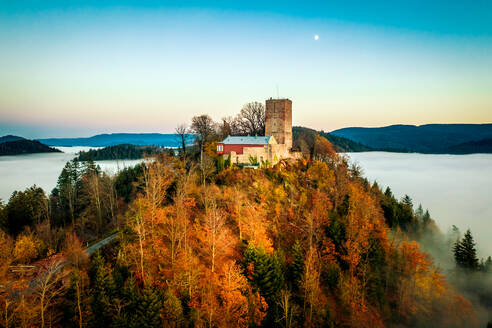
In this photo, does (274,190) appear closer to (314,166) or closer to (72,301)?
(314,166)

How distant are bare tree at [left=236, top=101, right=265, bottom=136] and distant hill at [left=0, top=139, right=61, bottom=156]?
12231 cm

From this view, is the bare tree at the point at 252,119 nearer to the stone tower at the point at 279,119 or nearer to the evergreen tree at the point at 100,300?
the stone tower at the point at 279,119

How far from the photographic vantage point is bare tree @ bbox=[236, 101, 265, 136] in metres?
57.4

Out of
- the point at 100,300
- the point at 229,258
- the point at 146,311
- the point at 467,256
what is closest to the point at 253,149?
the point at 229,258

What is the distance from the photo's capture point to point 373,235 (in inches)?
1503

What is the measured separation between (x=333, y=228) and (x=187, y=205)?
19044 millimetres

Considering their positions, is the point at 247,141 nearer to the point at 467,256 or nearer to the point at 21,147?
the point at 467,256

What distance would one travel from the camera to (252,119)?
2279 inches

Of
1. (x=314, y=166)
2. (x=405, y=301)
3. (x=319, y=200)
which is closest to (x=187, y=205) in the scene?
(x=319, y=200)

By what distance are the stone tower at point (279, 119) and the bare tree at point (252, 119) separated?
283 inches

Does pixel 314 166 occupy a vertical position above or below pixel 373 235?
above

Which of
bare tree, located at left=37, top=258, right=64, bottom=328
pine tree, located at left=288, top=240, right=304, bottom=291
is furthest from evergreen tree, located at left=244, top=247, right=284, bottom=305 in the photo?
bare tree, located at left=37, top=258, right=64, bottom=328

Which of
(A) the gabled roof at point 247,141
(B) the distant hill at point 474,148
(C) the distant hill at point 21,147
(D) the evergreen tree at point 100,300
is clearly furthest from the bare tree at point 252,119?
(B) the distant hill at point 474,148

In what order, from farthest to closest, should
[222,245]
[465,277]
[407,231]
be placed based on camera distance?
[407,231] < [465,277] < [222,245]
